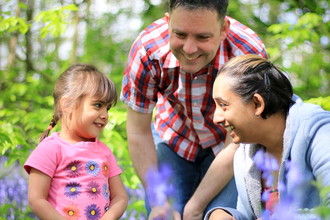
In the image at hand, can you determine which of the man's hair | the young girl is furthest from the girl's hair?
the man's hair

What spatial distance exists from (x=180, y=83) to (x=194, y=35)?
0.43 metres

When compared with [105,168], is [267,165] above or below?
above

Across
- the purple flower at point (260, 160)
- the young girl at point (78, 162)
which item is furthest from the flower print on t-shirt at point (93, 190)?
the purple flower at point (260, 160)

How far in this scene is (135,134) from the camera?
2.21m

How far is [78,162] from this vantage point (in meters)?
1.64

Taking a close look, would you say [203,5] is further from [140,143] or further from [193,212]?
[193,212]

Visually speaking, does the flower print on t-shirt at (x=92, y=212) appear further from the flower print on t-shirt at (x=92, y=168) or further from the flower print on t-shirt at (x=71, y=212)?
the flower print on t-shirt at (x=92, y=168)

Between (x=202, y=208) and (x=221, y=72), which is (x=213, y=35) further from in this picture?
(x=202, y=208)

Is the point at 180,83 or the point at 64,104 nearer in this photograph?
the point at 64,104

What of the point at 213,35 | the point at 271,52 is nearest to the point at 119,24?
the point at 271,52

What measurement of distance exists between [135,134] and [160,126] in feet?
1.02

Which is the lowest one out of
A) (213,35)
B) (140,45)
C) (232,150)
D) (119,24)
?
(119,24)

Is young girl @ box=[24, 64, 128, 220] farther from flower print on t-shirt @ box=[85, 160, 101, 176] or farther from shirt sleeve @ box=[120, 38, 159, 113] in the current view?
shirt sleeve @ box=[120, 38, 159, 113]

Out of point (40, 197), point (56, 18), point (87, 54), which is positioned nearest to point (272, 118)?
point (40, 197)
